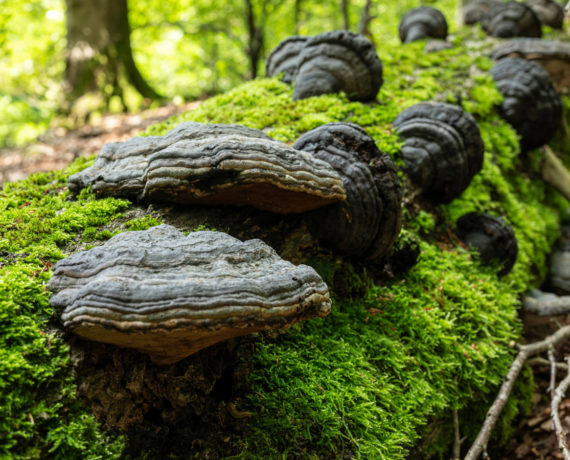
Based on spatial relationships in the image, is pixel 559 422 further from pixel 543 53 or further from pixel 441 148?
pixel 543 53

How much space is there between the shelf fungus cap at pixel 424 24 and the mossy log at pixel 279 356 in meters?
4.92

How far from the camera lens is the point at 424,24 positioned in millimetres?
8359

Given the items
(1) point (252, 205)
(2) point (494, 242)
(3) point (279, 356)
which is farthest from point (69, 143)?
(2) point (494, 242)

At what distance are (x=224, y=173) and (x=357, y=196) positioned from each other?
0.93 metres

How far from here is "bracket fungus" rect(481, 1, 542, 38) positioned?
7.84 m

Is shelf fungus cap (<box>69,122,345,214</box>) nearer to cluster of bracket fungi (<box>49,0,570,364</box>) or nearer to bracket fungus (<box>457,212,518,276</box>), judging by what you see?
cluster of bracket fungi (<box>49,0,570,364</box>)

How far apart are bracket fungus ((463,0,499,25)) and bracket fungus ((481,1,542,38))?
1.11 metres

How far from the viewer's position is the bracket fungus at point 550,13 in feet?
29.3

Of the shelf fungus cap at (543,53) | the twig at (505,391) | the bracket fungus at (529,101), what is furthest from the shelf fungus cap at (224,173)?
the shelf fungus cap at (543,53)

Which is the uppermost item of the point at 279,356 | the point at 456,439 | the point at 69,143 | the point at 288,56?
the point at 288,56

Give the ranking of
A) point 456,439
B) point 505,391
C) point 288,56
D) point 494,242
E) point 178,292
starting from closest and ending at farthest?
point 178,292 → point 456,439 → point 505,391 → point 494,242 → point 288,56

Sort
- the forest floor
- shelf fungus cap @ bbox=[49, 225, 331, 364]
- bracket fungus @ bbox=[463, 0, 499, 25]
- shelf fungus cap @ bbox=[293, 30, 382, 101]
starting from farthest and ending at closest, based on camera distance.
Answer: bracket fungus @ bbox=[463, 0, 499, 25] → shelf fungus cap @ bbox=[293, 30, 382, 101] → the forest floor → shelf fungus cap @ bbox=[49, 225, 331, 364]

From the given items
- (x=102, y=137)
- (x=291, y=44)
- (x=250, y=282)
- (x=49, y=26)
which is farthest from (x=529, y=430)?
(x=49, y=26)

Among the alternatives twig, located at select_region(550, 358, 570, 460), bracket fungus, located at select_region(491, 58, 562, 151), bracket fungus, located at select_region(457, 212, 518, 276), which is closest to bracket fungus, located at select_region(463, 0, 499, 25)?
bracket fungus, located at select_region(491, 58, 562, 151)
